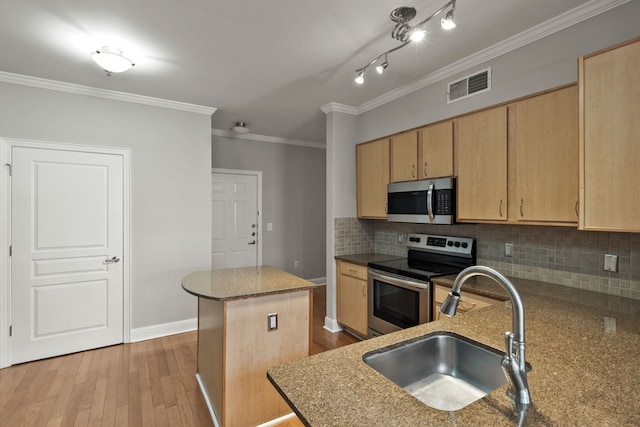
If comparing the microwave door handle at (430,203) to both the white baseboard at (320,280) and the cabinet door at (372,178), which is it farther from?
the white baseboard at (320,280)

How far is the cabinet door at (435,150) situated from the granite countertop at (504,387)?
159 cm

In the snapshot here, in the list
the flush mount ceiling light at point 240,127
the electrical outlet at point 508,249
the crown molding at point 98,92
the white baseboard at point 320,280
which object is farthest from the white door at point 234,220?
the electrical outlet at point 508,249

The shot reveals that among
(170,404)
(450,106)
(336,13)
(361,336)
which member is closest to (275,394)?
(170,404)

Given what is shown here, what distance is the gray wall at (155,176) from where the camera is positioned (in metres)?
3.10

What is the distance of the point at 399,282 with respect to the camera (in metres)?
2.79

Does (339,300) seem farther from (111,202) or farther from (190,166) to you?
(111,202)

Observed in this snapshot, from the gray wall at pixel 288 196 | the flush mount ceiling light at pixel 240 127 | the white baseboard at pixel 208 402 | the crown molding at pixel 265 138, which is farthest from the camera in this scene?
the gray wall at pixel 288 196

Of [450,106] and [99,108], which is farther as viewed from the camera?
[99,108]

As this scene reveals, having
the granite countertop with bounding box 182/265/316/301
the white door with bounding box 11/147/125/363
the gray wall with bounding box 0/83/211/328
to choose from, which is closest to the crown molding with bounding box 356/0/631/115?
the granite countertop with bounding box 182/265/316/301

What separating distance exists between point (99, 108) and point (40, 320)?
7.02 feet

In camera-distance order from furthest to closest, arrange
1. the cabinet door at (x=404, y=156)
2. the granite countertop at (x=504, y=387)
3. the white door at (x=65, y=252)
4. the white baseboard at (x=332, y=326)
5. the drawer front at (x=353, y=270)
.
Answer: the white baseboard at (x=332, y=326), the drawer front at (x=353, y=270), the cabinet door at (x=404, y=156), the white door at (x=65, y=252), the granite countertop at (x=504, y=387)

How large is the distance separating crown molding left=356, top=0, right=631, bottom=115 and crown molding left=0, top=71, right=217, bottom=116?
7.33 feet

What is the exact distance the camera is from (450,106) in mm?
2797

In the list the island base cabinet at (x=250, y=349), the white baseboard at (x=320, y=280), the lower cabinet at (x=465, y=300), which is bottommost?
the white baseboard at (x=320, y=280)
